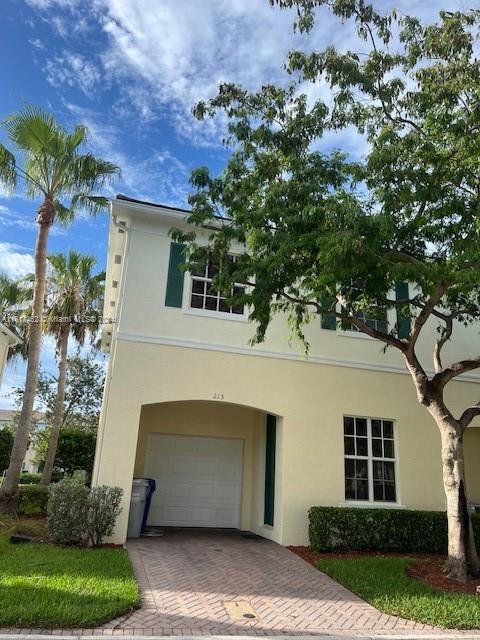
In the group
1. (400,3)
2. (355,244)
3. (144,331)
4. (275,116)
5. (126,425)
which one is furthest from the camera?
(144,331)

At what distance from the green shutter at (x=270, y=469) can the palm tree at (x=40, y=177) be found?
261 inches

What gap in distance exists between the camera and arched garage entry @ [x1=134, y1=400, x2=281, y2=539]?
42.8 ft

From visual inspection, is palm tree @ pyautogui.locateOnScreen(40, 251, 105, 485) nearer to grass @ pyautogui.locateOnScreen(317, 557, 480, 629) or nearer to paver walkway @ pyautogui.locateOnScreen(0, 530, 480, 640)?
paver walkway @ pyautogui.locateOnScreen(0, 530, 480, 640)

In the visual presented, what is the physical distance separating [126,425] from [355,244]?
20.5ft

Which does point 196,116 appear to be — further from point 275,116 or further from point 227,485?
point 227,485

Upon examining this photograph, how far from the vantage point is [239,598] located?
7.05 m

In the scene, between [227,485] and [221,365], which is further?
[227,485]

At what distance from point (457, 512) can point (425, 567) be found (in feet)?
4.77

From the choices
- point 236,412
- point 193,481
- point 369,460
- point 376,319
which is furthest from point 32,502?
point 376,319

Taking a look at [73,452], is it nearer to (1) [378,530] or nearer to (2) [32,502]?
(2) [32,502]

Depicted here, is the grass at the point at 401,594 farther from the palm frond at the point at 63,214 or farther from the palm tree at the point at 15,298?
the palm tree at the point at 15,298

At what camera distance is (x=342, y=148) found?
30.5ft

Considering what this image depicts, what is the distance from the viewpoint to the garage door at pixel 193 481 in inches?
516

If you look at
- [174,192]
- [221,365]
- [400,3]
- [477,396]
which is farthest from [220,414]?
[400,3]
